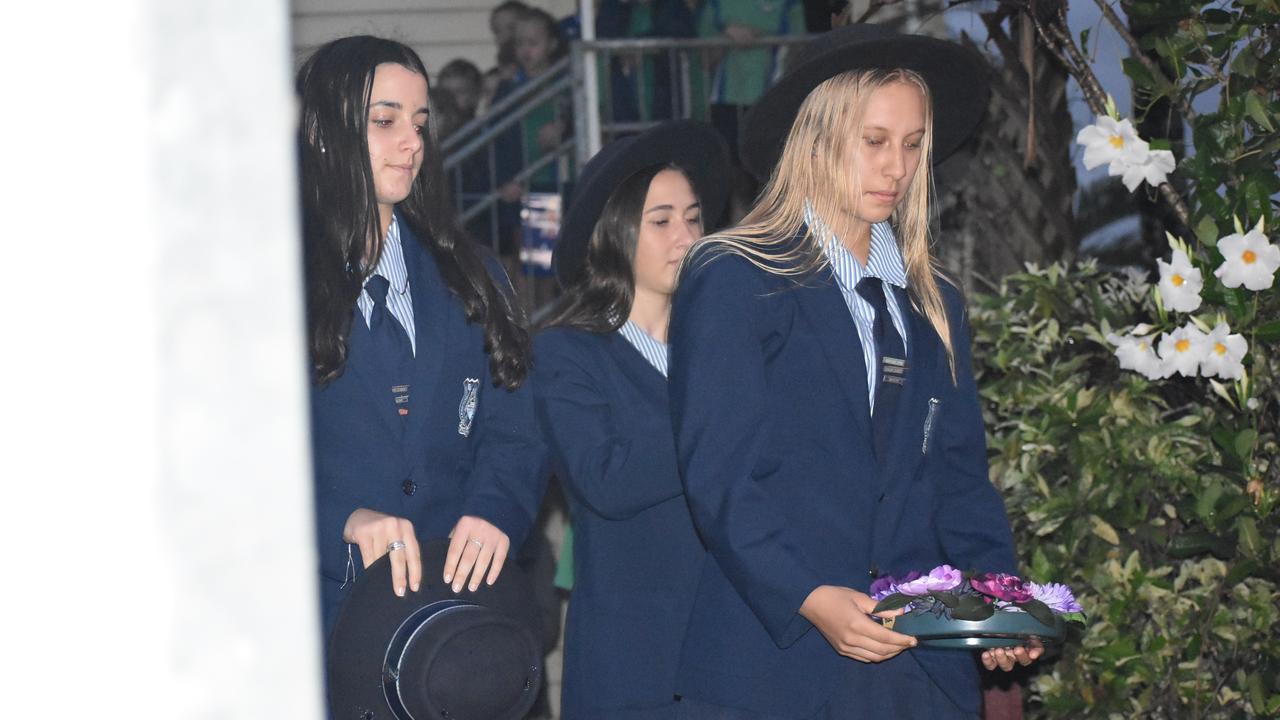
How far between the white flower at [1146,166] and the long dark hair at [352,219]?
1740 mm

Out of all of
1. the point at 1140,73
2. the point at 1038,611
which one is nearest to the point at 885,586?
the point at 1038,611

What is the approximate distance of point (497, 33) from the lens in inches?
335

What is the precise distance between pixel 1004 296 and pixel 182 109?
13.0ft

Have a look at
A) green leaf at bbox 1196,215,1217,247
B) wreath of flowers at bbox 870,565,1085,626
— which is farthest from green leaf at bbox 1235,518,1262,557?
wreath of flowers at bbox 870,565,1085,626

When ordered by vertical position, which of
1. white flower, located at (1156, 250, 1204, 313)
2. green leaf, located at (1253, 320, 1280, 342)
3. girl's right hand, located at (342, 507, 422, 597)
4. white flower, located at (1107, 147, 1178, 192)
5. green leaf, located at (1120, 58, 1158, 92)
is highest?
green leaf, located at (1120, 58, 1158, 92)

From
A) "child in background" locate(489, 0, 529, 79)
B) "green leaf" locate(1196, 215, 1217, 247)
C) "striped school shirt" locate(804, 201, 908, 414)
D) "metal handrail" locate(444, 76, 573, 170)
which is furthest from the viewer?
"child in background" locate(489, 0, 529, 79)

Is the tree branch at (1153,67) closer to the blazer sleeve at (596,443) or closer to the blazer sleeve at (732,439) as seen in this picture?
the blazer sleeve at (596,443)

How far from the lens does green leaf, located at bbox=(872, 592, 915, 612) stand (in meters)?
2.34

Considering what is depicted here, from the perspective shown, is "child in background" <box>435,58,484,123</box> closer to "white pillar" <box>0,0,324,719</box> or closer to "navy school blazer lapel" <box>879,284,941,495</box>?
"navy school blazer lapel" <box>879,284,941,495</box>

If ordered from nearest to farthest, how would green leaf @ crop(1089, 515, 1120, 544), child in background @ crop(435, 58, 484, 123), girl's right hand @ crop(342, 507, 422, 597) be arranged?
1. girl's right hand @ crop(342, 507, 422, 597)
2. green leaf @ crop(1089, 515, 1120, 544)
3. child in background @ crop(435, 58, 484, 123)

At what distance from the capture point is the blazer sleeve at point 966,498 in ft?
9.33

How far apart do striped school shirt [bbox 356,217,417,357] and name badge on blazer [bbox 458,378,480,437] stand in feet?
0.47

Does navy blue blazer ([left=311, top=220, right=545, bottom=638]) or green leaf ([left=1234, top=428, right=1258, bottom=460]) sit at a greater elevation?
navy blue blazer ([left=311, top=220, right=545, bottom=638])

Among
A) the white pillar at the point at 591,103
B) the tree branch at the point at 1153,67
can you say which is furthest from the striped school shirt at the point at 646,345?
the white pillar at the point at 591,103
